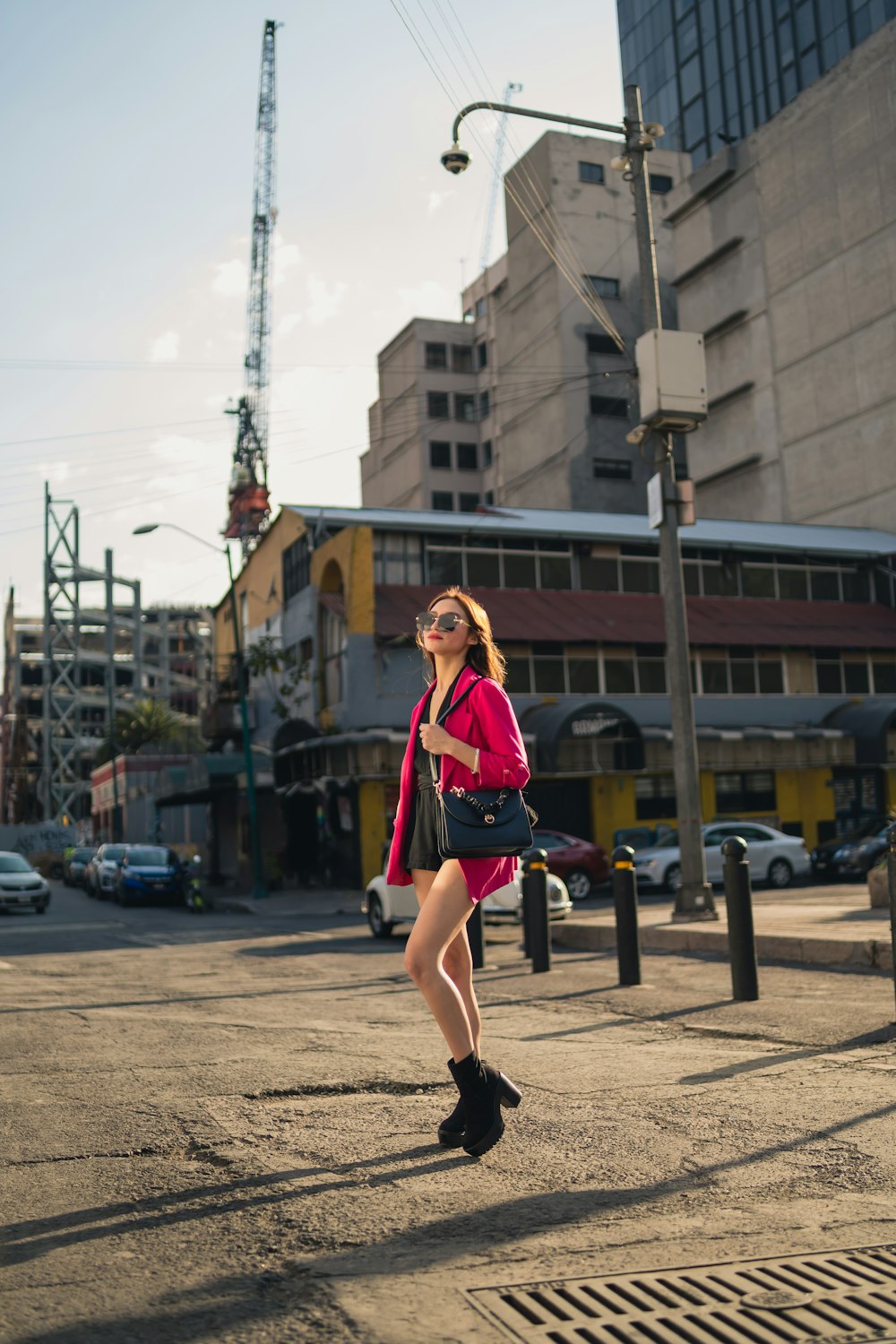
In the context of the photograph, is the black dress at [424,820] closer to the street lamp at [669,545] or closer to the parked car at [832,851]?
the street lamp at [669,545]

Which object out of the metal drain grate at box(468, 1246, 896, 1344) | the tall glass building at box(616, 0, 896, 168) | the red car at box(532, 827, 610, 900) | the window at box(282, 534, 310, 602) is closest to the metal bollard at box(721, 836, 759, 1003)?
the metal drain grate at box(468, 1246, 896, 1344)

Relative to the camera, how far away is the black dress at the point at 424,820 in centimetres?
453

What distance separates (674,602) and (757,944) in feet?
18.4

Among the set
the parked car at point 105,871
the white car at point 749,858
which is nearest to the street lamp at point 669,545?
the white car at point 749,858

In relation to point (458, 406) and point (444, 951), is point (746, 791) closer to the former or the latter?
point (444, 951)

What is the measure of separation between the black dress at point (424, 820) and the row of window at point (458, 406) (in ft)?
249

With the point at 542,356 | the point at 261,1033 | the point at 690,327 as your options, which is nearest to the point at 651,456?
the point at 261,1033

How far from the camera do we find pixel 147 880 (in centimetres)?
3172

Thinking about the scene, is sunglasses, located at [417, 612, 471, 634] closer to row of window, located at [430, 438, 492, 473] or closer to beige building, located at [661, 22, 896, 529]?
beige building, located at [661, 22, 896, 529]

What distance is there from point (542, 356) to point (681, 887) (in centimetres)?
5555

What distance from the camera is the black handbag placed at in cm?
433

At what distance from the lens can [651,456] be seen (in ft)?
55.6

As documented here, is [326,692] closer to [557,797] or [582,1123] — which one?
[557,797]

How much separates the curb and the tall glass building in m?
52.1
